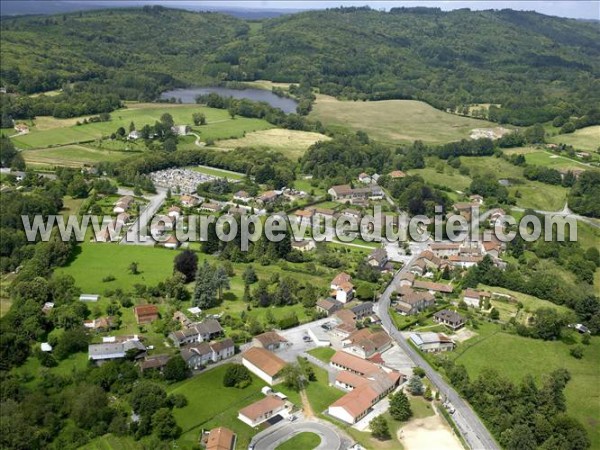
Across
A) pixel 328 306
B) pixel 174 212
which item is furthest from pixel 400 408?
pixel 174 212

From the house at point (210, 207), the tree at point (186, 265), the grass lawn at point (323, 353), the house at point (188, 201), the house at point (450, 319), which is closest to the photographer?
the grass lawn at point (323, 353)

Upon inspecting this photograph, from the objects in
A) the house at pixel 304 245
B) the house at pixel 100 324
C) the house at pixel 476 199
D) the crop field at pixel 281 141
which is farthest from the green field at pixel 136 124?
the house at pixel 100 324

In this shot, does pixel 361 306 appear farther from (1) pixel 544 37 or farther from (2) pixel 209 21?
(1) pixel 544 37

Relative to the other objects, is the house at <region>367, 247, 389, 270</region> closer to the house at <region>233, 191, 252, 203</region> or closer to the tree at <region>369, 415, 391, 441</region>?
the house at <region>233, 191, 252, 203</region>

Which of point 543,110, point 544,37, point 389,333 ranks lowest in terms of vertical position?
point 389,333

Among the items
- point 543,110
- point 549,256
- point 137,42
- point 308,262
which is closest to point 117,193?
point 308,262

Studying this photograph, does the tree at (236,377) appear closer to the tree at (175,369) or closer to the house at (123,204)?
the tree at (175,369)

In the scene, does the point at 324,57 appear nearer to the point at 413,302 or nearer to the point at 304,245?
the point at 304,245
